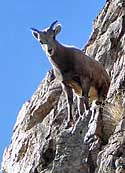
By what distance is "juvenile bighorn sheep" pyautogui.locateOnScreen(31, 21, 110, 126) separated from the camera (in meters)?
22.5

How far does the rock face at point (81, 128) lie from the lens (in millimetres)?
18453

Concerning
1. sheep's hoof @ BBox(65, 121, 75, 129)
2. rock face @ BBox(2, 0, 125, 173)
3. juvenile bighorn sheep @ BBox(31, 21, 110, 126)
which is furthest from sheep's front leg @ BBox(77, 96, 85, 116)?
sheep's hoof @ BBox(65, 121, 75, 129)

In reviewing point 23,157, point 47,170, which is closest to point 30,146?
point 23,157

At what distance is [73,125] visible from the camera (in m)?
21.1

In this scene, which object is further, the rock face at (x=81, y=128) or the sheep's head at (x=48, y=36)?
the sheep's head at (x=48, y=36)

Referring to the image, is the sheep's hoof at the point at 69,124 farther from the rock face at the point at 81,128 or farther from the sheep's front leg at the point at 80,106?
the sheep's front leg at the point at 80,106

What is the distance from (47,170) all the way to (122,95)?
287 cm

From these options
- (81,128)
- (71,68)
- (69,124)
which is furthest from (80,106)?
(81,128)

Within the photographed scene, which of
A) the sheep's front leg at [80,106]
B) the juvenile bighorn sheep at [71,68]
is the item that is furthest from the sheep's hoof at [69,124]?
the sheep's front leg at [80,106]

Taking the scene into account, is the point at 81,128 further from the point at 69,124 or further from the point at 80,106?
the point at 80,106

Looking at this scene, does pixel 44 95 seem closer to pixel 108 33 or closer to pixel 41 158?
pixel 108 33

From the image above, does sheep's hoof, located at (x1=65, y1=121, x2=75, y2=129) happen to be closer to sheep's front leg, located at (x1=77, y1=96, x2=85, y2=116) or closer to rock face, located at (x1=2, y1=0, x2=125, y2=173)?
rock face, located at (x1=2, y1=0, x2=125, y2=173)

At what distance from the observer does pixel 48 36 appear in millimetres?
22922

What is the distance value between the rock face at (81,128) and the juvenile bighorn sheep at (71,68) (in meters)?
0.64
